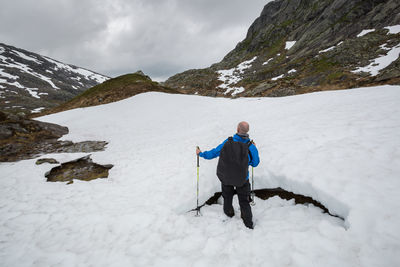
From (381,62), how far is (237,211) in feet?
168

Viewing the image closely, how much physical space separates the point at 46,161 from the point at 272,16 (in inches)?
7394

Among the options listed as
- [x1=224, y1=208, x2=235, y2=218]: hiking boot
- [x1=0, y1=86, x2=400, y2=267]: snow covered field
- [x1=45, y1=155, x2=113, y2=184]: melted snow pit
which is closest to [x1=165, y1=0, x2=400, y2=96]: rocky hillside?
[x1=0, y1=86, x2=400, y2=267]: snow covered field

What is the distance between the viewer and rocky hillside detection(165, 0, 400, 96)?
115 ft

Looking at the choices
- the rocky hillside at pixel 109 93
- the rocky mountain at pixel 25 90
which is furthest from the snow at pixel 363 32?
A: the rocky mountain at pixel 25 90

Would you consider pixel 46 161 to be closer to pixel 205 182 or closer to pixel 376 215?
pixel 205 182

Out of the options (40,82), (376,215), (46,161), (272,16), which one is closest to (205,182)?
(376,215)

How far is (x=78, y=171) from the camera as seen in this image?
9391mm

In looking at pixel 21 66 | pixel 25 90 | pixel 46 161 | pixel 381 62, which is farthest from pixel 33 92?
pixel 381 62

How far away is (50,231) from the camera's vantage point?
5.18m

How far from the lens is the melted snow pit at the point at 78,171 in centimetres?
861

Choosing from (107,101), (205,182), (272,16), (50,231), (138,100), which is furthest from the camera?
(272,16)

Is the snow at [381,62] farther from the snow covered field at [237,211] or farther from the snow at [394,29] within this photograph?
the snow covered field at [237,211]

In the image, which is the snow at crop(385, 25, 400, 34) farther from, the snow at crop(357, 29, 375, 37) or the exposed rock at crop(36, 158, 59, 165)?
the exposed rock at crop(36, 158, 59, 165)

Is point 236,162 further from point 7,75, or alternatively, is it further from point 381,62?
point 7,75
